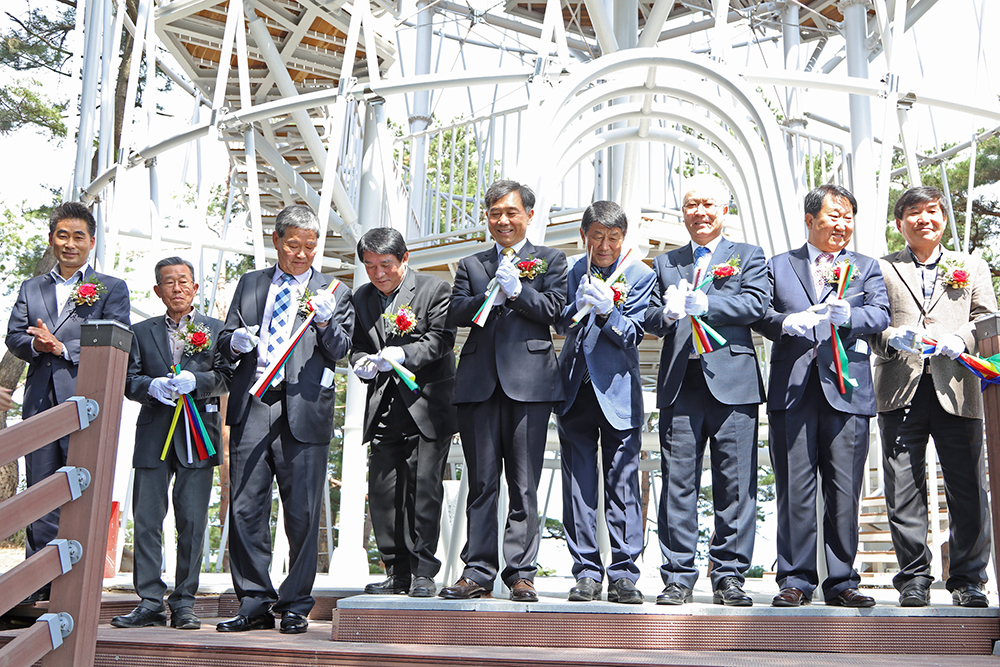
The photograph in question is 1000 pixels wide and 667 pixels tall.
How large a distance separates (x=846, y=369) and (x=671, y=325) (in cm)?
85

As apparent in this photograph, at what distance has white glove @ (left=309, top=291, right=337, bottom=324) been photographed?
4.62 m

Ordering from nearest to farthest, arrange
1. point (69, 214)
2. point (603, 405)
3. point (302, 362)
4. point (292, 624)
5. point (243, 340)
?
point (292, 624) → point (603, 405) → point (243, 340) → point (302, 362) → point (69, 214)

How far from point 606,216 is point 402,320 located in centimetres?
117

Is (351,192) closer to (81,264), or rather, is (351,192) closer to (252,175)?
(252,175)

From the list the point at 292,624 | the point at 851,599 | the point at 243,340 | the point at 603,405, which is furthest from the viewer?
the point at 243,340

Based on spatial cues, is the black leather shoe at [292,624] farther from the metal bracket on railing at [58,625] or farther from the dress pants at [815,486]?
the dress pants at [815,486]

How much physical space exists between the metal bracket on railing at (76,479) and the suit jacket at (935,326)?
3653 mm

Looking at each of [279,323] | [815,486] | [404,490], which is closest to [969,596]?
[815,486]

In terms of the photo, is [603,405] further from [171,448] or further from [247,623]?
[171,448]

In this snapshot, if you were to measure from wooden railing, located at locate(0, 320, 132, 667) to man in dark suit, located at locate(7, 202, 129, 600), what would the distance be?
1324 mm

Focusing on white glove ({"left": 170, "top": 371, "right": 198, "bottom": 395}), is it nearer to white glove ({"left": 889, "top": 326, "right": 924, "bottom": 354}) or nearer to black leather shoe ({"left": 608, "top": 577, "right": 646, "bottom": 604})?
black leather shoe ({"left": 608, "top": 577, "right": 646, "bottom": 604})

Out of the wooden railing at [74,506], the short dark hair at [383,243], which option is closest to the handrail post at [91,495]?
the wooden railing at [74,506]

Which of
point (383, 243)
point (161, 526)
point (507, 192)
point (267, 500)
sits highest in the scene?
point (507, 192)

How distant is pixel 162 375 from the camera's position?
5.06 metres
